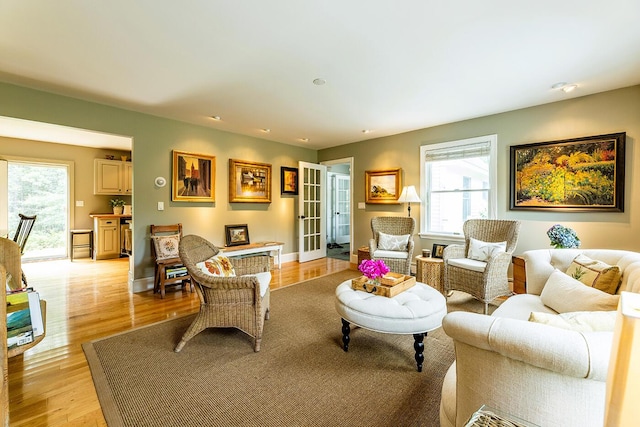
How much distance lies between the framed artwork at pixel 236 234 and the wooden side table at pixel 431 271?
116 inches

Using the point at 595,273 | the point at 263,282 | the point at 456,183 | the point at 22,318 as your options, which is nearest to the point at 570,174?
the point at 456,183

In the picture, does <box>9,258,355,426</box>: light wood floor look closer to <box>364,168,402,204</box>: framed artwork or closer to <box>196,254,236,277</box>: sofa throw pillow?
<box>196,254,236,277</box>: sofa throw pillow

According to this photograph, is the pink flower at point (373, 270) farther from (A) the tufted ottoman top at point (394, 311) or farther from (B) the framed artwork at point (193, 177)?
(B) the framed artwork at point (193, 177)

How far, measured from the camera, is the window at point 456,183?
13.3 feet

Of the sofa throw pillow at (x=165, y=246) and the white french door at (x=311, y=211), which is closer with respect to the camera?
the sofa throw pillow at (x=165, y=246)

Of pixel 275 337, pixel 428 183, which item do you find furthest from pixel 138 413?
pixel 428 183

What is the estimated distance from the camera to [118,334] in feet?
8.38

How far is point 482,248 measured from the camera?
342 centimetres

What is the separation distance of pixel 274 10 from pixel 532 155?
11.8ft

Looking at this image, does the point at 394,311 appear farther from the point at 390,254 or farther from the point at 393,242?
the point at 393,242

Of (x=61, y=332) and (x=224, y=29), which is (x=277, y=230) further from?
(x=224, y=29)

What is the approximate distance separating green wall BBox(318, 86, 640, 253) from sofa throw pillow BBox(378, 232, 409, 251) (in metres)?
0.57

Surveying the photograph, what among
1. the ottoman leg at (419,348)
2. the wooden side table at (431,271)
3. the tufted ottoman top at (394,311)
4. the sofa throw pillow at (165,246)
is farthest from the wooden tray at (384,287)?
the sofa throw pillow at (165,246)

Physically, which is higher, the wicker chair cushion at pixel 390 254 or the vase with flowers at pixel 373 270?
the vase with flowers at pixel 373 270
